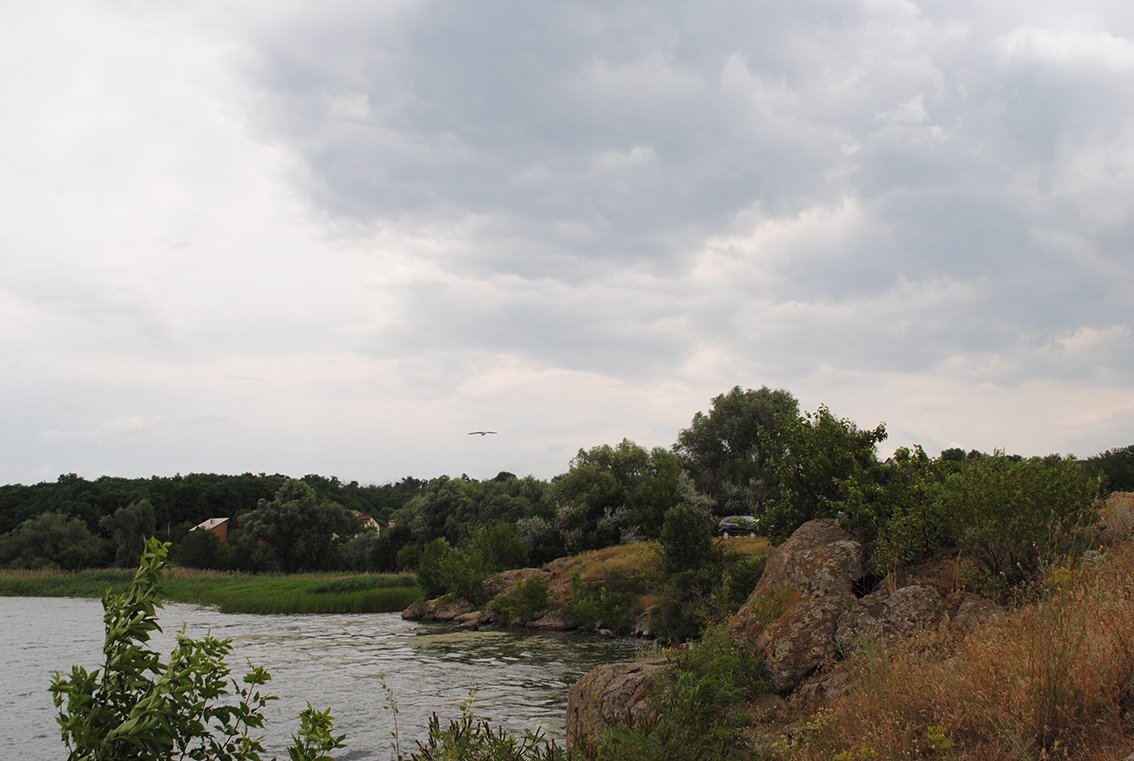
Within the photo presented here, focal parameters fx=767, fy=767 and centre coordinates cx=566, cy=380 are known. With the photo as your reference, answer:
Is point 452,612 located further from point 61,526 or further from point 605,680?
point 61,526

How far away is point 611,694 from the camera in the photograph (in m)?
10.1

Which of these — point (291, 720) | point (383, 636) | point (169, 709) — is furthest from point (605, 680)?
Answer: point (383, 636)

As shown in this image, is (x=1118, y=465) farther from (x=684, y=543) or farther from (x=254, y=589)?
(x=254, y=589)

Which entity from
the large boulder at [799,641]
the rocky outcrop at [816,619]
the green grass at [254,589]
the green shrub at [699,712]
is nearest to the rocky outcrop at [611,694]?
the rocky outcrop at [816,619]

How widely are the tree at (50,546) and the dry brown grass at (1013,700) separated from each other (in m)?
86.0

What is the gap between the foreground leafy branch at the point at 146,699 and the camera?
4504 mm

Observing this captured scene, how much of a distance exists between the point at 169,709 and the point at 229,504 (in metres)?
122

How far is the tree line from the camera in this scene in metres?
12.6

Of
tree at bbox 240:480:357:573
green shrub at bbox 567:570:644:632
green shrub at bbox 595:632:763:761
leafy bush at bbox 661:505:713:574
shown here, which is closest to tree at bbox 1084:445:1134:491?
leafy bush at bbox 661:505:713:574

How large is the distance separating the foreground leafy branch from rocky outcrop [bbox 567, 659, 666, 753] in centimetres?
472

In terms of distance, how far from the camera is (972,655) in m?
6.97

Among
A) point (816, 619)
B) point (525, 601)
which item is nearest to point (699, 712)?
point (816, 619)

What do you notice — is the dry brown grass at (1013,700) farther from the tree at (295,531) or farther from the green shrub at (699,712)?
the tree at (295,531)

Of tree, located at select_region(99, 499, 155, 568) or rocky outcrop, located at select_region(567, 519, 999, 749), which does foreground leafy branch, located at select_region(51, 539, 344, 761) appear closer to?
rocky outcrop, located at select_region(567, 519, 999, 749)
